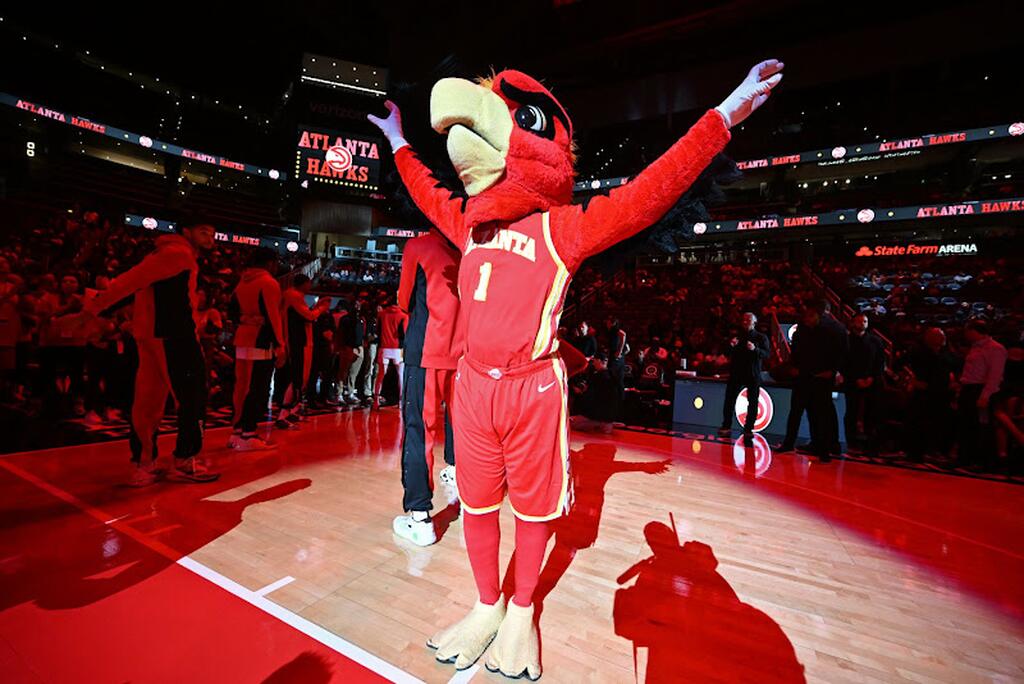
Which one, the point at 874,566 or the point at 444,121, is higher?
the point at 444,121

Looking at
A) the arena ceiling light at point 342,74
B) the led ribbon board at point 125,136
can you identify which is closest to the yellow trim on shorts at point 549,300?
the arena ceiling light at point 342,74

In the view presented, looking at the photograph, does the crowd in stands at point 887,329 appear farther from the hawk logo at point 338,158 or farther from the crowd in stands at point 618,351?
the hawk logo at point 338,158

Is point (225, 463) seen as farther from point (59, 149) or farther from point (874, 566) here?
point (59, 149)

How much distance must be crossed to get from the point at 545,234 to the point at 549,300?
0.74 ft

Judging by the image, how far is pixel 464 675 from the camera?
→ 1.55 metres

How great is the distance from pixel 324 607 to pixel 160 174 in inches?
1296

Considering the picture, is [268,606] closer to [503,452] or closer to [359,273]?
[503,452]

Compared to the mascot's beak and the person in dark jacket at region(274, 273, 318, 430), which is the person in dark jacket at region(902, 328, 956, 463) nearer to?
the mascot's beak

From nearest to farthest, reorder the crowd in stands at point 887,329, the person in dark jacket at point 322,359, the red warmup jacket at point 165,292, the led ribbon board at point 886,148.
A: the red warmup jacket at point 165,292 < the crowd in stands at point 887,329 < the person in dark jacket at point 322,359 < the led ribbon board at point 886,148

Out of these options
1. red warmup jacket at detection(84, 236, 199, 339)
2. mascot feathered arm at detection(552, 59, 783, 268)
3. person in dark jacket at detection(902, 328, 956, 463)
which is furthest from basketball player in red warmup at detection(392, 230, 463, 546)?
person in dark jacket at detection(902, 328, 956, 463)

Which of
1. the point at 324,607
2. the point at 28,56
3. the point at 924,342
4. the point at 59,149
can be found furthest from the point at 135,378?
the point at 28,56

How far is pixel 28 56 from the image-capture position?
20.7 metres

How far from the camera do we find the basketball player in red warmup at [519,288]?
1471mm

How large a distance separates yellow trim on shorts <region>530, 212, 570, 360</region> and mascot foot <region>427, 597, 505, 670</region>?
98 cm
